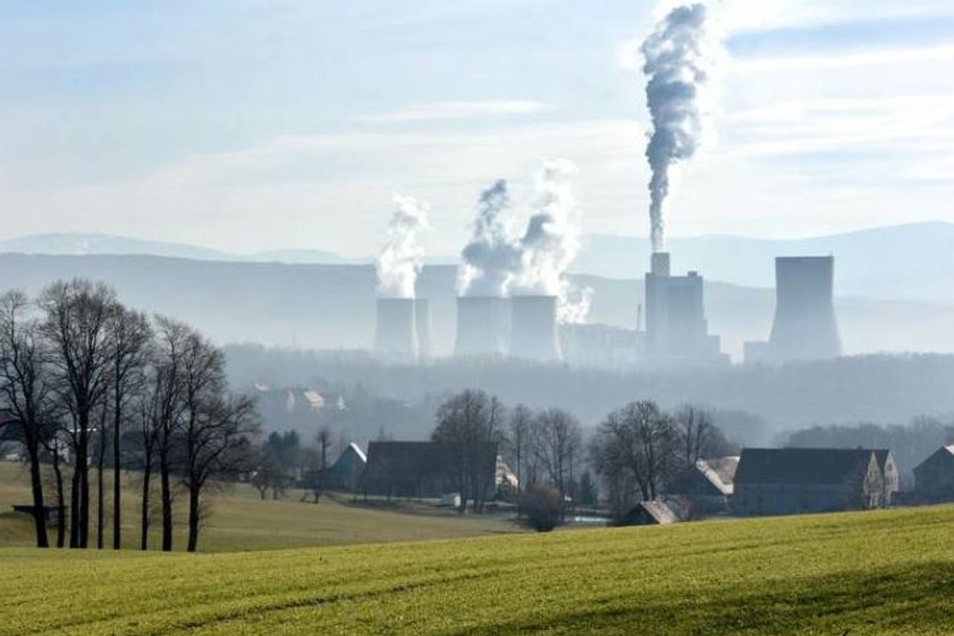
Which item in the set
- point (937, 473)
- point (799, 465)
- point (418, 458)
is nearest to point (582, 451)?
point (418, 458)

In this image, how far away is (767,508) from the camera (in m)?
96.6

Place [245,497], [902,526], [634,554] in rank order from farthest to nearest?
[245,497], [902,526], [634,554]

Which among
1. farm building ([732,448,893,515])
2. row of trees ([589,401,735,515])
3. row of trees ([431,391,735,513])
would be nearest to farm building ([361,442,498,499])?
row of trees ([431,391,735,513])

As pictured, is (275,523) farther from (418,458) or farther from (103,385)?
(418,458)

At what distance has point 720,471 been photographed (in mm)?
100688

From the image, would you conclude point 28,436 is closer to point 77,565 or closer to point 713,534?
point 77,565

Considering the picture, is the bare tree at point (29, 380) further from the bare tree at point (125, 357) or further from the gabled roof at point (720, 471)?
the gabled roof at point (720, 471)

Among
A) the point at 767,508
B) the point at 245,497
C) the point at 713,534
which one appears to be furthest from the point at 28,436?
the point at 767,508

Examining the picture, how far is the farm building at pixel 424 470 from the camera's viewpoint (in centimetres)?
10031

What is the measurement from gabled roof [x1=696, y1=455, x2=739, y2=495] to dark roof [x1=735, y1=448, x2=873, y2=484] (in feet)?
3.07

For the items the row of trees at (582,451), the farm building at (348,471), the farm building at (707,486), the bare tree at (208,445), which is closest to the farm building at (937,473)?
the farm building at (707,486)

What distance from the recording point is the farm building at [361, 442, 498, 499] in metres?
100

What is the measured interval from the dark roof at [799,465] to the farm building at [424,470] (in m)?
14.3

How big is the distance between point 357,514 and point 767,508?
26.7 meters
